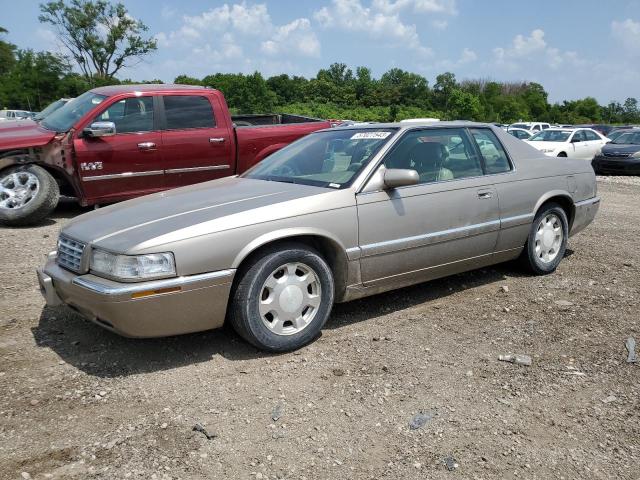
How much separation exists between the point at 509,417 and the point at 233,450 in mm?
1427

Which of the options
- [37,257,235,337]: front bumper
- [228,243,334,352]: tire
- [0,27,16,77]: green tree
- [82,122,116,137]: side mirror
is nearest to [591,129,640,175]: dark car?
[82,122,116,137]: side mirror

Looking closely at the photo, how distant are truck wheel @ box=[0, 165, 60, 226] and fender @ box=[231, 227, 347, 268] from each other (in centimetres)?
474

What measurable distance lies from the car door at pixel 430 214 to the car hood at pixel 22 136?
5.08 meters

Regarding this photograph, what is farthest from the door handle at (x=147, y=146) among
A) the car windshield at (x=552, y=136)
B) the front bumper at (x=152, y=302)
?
the car windshield at (x=552, y=136)

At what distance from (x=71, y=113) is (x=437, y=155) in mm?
5459

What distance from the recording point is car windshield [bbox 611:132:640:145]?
1744 centimetres

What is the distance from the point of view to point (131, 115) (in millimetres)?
7617

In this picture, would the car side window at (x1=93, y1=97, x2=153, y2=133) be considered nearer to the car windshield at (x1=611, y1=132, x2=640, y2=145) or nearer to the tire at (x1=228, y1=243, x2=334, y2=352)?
the tire at (x1=228, y1=243, x2=334, y2=352)

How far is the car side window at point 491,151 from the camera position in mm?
4930

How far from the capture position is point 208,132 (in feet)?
26.3

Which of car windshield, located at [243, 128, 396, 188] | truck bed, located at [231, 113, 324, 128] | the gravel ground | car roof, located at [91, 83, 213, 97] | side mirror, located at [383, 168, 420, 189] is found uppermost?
car roof, located at [91, 83, 213, 97]

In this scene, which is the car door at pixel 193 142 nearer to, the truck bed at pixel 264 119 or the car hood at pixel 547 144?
the truck bed at pixel 264 119

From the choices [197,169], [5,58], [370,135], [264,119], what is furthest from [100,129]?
[5,58]

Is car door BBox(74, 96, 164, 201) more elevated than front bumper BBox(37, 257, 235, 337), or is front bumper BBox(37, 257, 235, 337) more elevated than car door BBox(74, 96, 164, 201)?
car door BBox(74, 96, 164, 201)
